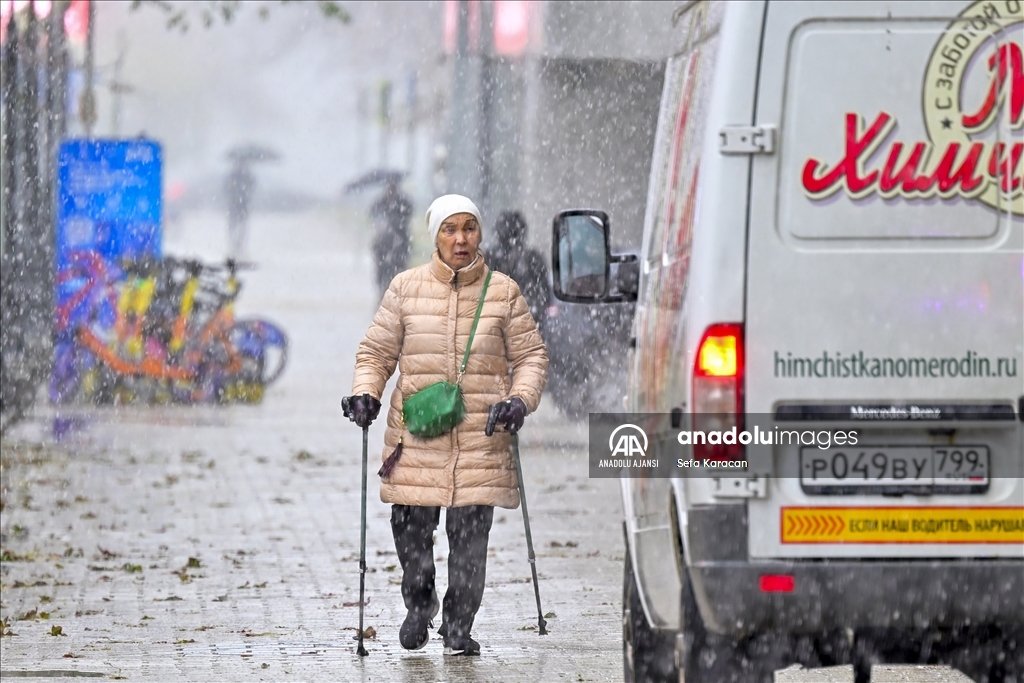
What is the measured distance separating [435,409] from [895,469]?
2.74m

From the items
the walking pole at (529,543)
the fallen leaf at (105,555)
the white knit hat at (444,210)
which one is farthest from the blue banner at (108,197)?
the white knit hat at (444,210)

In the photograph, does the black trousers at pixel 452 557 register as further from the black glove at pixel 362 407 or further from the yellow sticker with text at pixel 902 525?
the yellow sticker with text at pixel 902 525

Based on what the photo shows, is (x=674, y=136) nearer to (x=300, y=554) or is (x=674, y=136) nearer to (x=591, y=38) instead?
(x=300, y=554)

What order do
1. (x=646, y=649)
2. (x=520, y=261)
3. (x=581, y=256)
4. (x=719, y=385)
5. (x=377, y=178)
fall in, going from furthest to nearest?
(x=377, y=178) → (x=520, y=261) → (x=581, y=256) → (x=646, y=649) → (x=719, y=385)

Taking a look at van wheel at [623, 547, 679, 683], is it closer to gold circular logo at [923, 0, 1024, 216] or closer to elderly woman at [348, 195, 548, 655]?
elderly woman at [348, 195, 548, 655]

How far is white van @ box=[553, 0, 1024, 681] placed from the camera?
5336 millimetres

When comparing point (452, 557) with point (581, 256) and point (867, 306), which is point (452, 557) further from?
point (867, 306)

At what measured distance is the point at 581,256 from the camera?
22.3 ft

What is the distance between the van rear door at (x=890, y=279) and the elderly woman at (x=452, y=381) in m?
2.60

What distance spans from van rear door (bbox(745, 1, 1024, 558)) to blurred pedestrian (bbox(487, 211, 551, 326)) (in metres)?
11.2

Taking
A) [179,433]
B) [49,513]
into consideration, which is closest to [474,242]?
[49,513]

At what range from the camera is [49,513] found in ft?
41.9

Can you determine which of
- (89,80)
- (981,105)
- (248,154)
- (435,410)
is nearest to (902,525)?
(981,105)

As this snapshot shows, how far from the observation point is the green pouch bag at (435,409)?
25.7 ft
